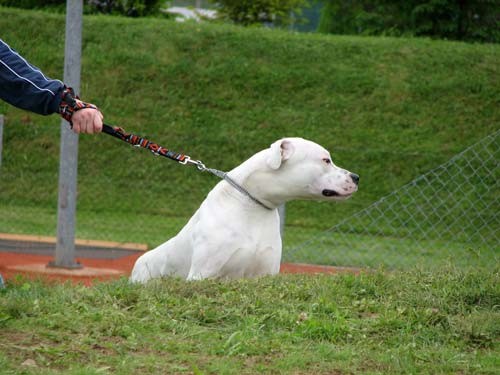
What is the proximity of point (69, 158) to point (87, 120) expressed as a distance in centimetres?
571

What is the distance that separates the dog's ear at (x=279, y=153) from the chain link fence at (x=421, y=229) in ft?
17.4

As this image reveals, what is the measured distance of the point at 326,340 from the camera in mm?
3965

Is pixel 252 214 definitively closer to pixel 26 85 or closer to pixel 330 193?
pixel 330 193

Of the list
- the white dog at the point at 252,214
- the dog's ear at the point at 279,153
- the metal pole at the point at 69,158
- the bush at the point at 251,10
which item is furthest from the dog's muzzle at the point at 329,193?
the bush at the point at 251,10

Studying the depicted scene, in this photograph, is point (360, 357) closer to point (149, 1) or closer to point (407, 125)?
point (407, 125)

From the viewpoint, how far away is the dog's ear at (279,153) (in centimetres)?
581

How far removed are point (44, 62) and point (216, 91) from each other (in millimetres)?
3636

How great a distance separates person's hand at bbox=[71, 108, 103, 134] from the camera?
4289 mm

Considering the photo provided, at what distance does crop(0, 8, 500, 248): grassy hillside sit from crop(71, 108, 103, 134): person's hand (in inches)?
350

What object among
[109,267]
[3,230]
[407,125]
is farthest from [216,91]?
[109,267]

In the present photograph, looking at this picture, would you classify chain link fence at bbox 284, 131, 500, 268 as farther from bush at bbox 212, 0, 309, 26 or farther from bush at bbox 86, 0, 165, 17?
bush at bbox 212, 0, 309, 26

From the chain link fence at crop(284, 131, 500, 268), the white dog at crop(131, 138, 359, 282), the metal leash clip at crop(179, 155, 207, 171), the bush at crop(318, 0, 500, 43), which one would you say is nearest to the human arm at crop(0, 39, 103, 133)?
the metal leash clip at crop(179, 155, 207, 171)

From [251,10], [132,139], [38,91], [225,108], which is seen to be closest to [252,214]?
[132,139]

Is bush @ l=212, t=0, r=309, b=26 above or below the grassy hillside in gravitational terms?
above
